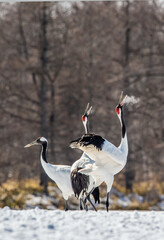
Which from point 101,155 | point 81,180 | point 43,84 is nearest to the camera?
point 101,155

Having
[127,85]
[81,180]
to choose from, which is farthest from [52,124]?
[81,180]

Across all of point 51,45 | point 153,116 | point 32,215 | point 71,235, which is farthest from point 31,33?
point 71,235

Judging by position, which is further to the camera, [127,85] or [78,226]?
[127,85]

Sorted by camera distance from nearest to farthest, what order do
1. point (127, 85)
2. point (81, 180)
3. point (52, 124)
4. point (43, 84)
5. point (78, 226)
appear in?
point (78, 226)
point (81, 180)
point (43, 84)
point (52, 124)
point (127, 85)

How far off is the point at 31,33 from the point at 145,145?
4.39 metres

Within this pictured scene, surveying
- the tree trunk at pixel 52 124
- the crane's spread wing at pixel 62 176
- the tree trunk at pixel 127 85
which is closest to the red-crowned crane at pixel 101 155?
the crane's spread wing at pixel 62 176

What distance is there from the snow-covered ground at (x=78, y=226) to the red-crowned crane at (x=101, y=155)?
22.0 inches

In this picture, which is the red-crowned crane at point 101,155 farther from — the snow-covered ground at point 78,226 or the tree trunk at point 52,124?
the tree trunk at point 52,124

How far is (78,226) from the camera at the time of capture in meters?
6.62

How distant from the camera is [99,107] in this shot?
15617mm

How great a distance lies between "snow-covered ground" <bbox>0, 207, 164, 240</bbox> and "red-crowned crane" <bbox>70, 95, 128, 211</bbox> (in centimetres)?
56

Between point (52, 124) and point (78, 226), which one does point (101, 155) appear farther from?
point (52, 124)

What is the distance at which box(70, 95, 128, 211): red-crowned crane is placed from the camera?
24.3 feet

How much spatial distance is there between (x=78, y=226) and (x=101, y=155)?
1276 mm
